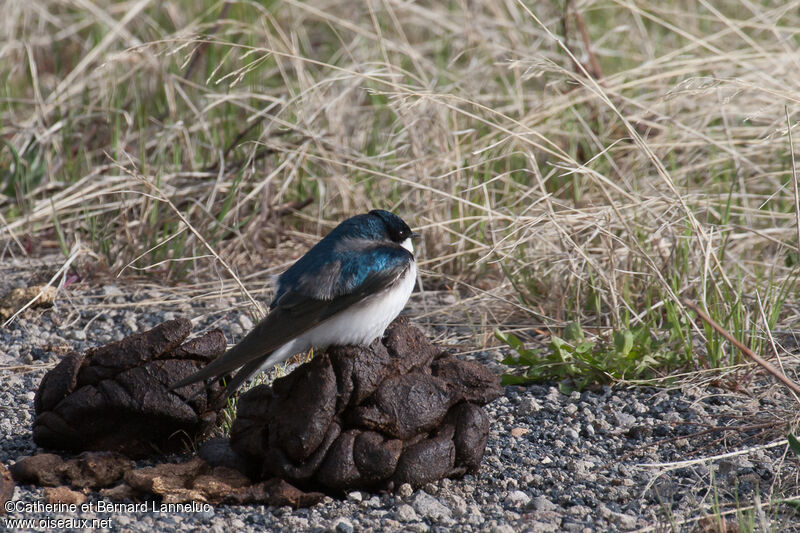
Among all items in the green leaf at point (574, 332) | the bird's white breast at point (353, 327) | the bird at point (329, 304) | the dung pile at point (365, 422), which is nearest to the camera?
the dung pile at point (365, 422)

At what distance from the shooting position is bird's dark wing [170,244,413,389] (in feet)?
10.0

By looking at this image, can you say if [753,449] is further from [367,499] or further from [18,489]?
[18,489]

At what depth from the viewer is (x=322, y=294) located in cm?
326

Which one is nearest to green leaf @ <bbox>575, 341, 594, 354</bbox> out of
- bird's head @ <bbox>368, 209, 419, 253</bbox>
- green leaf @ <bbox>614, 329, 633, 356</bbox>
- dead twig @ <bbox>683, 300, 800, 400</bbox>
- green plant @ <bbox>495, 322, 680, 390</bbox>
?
green plant @ <bbox>495, 322, 680, 390</bbox>

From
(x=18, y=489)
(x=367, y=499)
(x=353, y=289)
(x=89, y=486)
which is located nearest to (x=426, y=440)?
(x=367, y=499)

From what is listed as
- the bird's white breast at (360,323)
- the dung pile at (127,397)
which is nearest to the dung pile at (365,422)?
the bird's white breast at (360,323)

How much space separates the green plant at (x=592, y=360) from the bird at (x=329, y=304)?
710 mm

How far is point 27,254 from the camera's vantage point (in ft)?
16.5

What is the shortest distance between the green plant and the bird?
0.71 m

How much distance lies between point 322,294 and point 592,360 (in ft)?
3.66

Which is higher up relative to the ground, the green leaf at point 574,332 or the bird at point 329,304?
the bird at point 329,304

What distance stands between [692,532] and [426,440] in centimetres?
83

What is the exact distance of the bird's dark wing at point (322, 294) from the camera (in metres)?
3.05

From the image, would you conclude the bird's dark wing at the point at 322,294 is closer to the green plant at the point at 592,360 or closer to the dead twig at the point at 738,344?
the green plant at the point at 592,360
